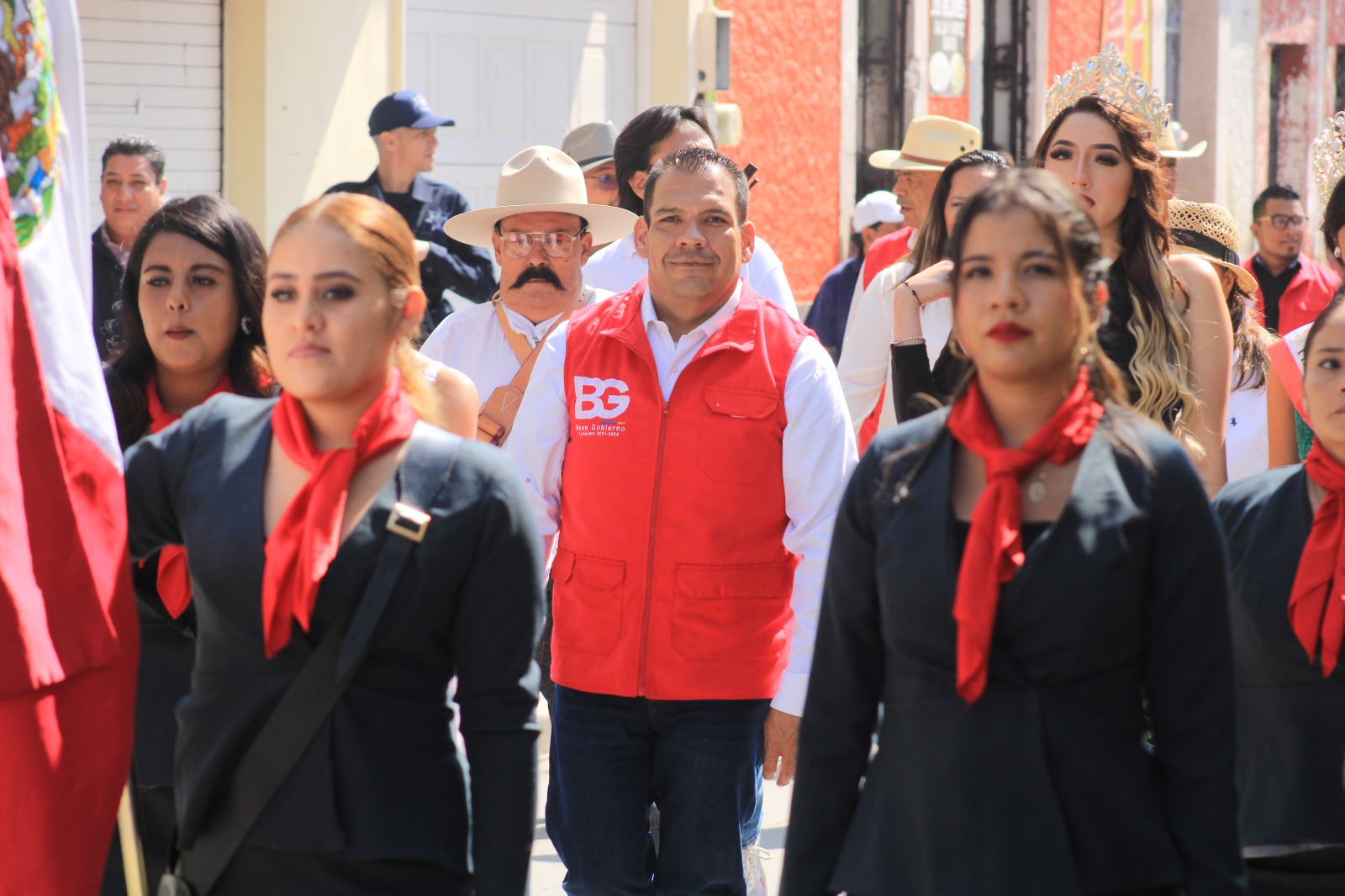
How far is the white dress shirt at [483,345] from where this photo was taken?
4996 mm

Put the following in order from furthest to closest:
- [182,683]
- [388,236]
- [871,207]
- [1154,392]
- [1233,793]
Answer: [871,207] → [1154,392] → [182,683] → [388,236] → [1233,793]

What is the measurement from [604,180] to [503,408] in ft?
9.19

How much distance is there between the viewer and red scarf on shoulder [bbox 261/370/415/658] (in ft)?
8.04

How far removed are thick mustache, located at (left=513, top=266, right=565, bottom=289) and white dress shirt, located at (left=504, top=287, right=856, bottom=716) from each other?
91 centimetres

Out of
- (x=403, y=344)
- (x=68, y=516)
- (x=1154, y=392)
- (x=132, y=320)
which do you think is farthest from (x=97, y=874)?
(x=1154, y=392)

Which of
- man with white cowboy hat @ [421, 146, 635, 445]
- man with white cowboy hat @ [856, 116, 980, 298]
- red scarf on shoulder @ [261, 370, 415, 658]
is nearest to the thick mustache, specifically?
man with white cowboy hat @ [421, 146, 635, 445]

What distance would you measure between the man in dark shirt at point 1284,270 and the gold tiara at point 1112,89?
9.32 feet

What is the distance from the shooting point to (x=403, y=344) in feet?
9.40

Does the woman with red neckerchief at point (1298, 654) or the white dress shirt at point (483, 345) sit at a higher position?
the white dress shirt at point (483, 345)

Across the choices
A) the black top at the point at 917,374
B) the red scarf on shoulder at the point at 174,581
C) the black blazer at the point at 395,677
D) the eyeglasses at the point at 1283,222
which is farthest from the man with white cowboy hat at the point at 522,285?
the eyeglasses at the point at 1283,222

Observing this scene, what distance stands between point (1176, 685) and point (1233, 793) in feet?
0.57

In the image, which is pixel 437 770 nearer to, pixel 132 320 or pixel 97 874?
pixel 97 874

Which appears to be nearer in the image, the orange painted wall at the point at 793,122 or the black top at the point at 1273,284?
the black top at the point at 1273,284

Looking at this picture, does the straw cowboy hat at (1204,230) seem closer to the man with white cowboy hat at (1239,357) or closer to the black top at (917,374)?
the man with white cowboy hat at (1239,357)
